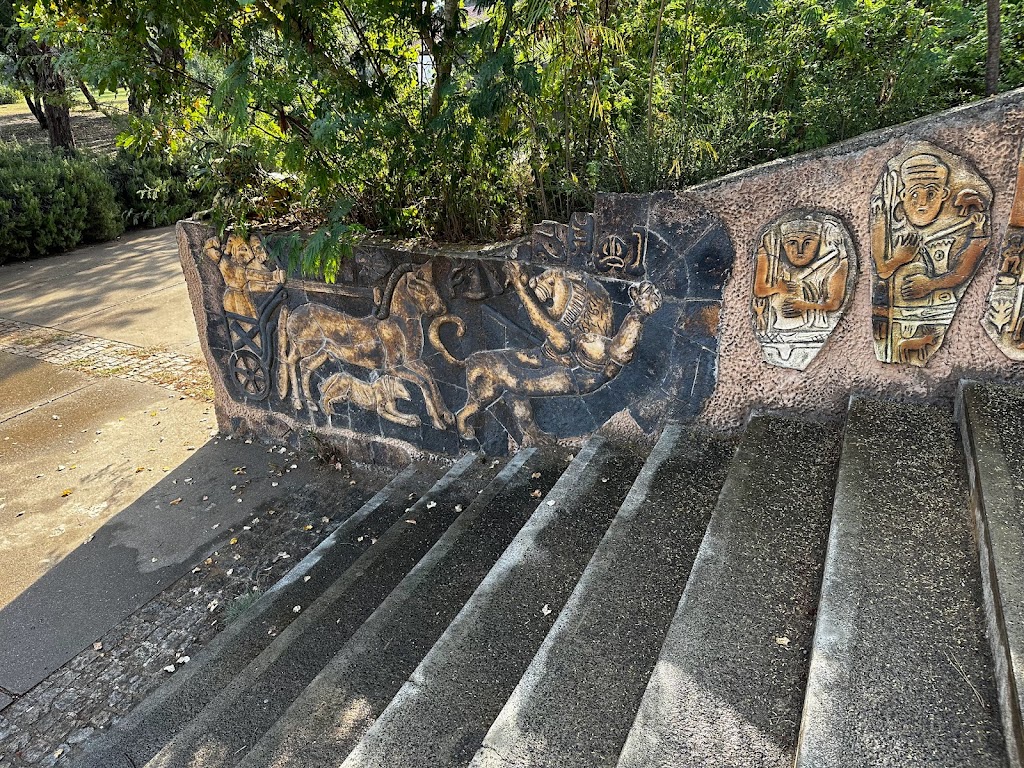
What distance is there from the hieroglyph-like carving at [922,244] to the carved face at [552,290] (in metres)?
1.27

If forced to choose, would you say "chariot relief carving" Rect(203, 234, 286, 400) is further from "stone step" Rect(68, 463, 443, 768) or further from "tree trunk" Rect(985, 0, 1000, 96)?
"tree trunk" Rect(985, 0, 1000, 96)

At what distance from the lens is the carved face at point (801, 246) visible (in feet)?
8.96

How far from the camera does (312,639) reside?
2838mm

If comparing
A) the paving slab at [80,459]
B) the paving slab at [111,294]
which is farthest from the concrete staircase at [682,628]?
the paving slab at [111,294]

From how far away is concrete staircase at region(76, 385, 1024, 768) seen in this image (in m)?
1.69

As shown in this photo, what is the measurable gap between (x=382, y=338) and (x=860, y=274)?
8.21ft

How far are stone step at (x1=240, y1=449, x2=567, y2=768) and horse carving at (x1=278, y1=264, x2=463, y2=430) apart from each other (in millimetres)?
886

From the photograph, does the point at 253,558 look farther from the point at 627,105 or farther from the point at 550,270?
the point at 627,105

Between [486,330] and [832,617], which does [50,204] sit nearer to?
[486,330]

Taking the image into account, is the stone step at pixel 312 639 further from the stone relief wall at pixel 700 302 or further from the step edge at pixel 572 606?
the step edge at pixel 572 606

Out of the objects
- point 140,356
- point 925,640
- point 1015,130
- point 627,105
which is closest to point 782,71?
point 627,105

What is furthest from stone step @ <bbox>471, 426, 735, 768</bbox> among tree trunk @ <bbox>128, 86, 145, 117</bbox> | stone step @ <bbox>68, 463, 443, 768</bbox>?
tree trunk @ <bbox>128, 86, 145, 117</bbox>

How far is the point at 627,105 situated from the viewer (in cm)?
338

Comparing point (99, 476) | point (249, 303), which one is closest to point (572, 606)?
point (249, 303)
